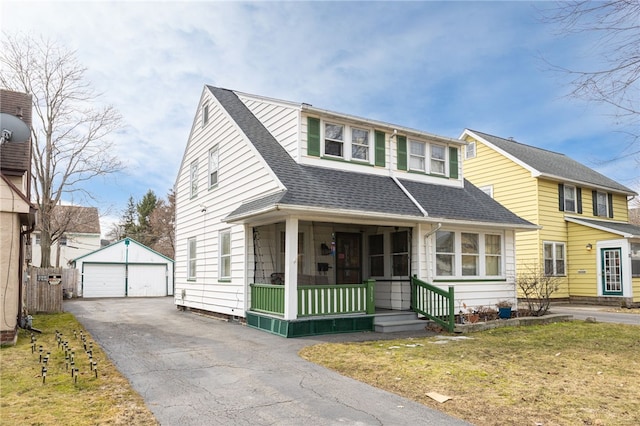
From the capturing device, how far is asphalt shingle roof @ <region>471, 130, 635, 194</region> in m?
20.2

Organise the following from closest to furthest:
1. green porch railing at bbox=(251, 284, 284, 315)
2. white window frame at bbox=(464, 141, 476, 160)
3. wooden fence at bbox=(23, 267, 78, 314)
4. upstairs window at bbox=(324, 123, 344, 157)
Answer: green porch railing at bbox=(251, 284, 284, 315), upstairs window at bbox=(324, 123, 344, 157), wooden fence at bbox=(23, 267, 78, 314), white window frame at bbox=(464, 141, 476, 160)

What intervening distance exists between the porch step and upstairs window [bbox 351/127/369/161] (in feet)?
14.5

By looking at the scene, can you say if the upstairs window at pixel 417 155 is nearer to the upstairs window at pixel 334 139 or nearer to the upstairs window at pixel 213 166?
the upstairs window at pixel 334 139

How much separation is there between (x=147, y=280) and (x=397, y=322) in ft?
70.6

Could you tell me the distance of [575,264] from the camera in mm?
19797

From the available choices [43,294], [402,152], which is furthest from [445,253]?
[43,294]

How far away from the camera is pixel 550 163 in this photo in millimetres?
21875

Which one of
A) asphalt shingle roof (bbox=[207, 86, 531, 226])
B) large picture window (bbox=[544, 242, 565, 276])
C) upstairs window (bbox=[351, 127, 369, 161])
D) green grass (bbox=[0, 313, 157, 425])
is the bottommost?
green grass (bbox=[0, 313, 157, 425])

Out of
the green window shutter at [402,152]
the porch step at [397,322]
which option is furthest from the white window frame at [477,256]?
the green window shutter at [402,152]

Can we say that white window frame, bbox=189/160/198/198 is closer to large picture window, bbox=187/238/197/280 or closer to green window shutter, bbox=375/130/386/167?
large picture window, bbox=187/238/197/280

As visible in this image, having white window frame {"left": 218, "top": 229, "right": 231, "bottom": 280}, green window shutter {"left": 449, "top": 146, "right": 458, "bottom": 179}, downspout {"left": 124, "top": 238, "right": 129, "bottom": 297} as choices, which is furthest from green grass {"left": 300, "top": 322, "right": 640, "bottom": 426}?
downspout {"left": 124, "top": 238, "right": 129, "bottom": 297}

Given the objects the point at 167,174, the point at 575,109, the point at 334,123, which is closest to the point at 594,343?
the point at 575,109

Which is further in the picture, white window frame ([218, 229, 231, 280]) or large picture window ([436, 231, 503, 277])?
white window frame ([218, 229, 231, 280])

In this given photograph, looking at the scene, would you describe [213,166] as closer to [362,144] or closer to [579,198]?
[362,144]
